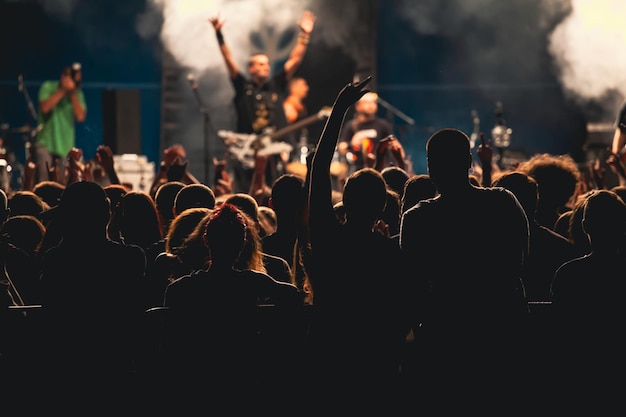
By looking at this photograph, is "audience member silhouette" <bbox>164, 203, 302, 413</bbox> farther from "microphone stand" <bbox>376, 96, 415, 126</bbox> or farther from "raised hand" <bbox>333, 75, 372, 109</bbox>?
"microphone stand" <bbox>376, 96, 415, 126</bbox>

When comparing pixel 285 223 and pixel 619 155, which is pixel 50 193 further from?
pixel 619 155

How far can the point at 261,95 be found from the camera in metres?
12.8

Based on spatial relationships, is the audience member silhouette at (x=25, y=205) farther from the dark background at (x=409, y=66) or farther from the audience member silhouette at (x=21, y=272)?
the dark background at (x=409, y=66)

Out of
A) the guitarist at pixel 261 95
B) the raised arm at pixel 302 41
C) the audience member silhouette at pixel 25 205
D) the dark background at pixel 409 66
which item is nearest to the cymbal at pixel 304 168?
the guitarist at pixel 261 95

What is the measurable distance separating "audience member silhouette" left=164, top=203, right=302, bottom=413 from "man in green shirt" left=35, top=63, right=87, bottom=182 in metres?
9.94

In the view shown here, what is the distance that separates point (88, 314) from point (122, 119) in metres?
9.70

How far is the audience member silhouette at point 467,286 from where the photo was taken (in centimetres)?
354

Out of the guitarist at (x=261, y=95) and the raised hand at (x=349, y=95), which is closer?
the raised hand at (x=349, y=95)

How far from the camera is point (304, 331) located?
3.75 meters

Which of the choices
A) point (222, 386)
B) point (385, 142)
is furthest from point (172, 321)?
point (385, 142)

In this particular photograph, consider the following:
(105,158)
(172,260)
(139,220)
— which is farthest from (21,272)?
(105,158)

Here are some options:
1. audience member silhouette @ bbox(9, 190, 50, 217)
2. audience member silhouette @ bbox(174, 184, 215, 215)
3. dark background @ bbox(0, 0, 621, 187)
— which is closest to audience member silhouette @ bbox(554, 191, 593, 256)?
audience member silhouette @ bbox(174, 184, 215, 215)

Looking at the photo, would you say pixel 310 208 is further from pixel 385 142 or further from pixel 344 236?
pixel 385 142

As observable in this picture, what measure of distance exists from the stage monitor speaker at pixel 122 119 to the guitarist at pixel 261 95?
1.44m
